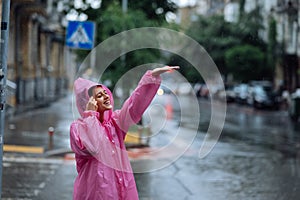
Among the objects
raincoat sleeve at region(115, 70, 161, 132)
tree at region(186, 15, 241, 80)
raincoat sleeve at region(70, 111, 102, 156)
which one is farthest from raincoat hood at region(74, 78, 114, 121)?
tree at region(186, 15, 241, 80)

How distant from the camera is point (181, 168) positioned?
12.1m

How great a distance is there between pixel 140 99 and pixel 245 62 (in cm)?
4338

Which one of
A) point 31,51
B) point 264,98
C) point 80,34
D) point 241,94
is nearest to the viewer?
point 80,34

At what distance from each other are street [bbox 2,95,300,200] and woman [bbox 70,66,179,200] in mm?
4082

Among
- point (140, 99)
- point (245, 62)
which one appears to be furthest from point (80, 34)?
point (245, 62)

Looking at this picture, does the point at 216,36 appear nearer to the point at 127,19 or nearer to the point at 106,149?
the point at 127,19

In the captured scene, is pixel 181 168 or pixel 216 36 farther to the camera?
pixel 216 36

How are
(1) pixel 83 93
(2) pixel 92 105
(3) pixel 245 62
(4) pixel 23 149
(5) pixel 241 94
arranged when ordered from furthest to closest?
(3) pixel 245 62
(5) pixel 241 94
(4) pixel 23 149
(1) pixel 83 93
(2) pixel 92 105

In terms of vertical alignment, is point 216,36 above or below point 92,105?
below

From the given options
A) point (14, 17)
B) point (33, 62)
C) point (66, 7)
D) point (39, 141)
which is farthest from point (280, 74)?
point (39, 141)

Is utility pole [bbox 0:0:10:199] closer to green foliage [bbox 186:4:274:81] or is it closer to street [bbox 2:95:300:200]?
street [bbox 2:95:300:200]

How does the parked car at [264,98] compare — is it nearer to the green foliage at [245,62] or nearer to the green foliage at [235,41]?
the green foliage at [245,62]

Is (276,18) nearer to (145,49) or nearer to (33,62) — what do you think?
(33,62)

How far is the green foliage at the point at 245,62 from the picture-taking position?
4678 centimetres
